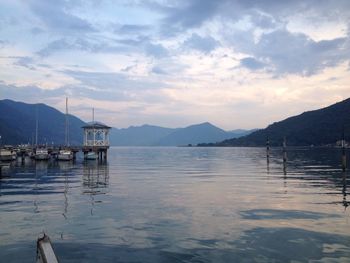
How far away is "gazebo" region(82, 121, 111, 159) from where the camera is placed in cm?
11432

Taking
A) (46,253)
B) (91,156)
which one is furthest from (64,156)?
(46,253)

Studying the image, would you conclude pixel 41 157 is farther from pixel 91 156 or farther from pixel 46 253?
pixel 46 253

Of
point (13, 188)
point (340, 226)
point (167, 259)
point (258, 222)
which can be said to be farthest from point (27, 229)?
point (13, 188)

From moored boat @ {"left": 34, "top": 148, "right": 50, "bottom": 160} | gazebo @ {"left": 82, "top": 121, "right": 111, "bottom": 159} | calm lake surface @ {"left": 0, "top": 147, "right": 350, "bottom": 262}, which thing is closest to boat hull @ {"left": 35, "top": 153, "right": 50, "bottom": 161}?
moored boat @ {"left": 34, "top": 148, "right": 50, "bottom": 160}

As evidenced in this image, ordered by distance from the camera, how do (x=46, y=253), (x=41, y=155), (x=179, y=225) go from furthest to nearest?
(x=41, y=155), (x=179, y=225), (x=46, y=253)

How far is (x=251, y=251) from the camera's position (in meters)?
16.8

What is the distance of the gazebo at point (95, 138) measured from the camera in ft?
375

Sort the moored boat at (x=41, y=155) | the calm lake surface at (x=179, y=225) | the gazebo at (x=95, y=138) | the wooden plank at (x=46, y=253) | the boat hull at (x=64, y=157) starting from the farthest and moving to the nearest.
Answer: the gazebo at (x=95, y=138), the moored boat at (x=41, y=155), the boat hull at (x=64, y=157), the calm lake surface at (x=179, y=225), the wooden plank at (x=46, y=253)

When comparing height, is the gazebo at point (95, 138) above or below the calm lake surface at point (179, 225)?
above

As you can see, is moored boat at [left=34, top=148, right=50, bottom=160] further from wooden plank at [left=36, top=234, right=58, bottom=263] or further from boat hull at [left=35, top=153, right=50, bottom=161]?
wooden plank at [left=36, top=234, right=58, bottom=263]

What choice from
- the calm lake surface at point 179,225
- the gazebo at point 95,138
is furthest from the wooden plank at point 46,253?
the gazebo at point 95,138

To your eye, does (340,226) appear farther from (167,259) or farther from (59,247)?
(59,247)

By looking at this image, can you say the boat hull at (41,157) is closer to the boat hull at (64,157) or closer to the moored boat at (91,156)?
the boat hull at (64,157)

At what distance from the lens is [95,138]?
11881 centimetres
